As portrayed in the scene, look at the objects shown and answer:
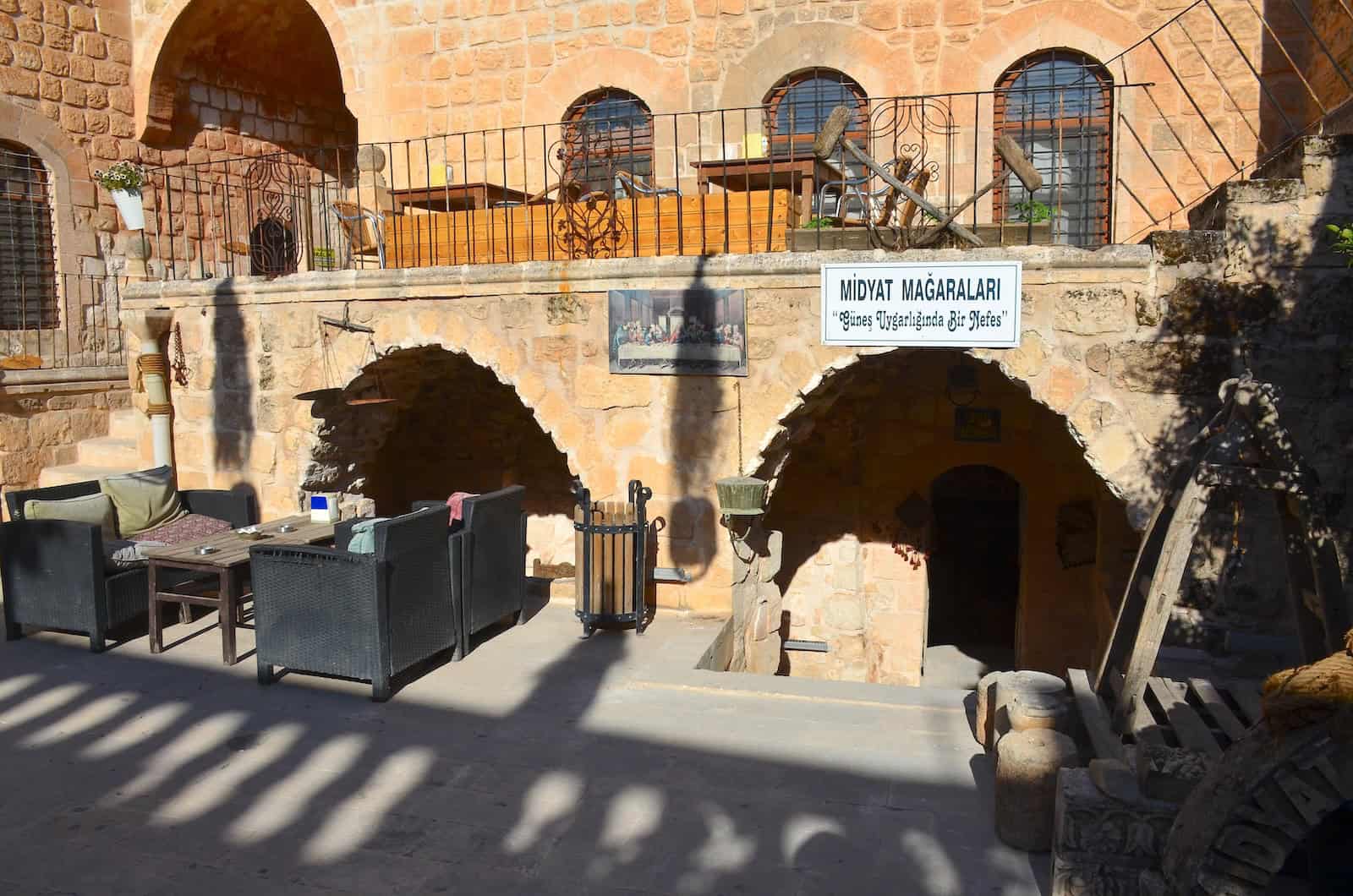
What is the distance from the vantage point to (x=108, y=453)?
29.1 feet

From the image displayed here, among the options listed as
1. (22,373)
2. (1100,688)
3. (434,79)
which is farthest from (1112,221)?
(22,373)

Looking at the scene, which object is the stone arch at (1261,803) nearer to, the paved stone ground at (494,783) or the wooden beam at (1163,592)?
the paved stone ground at (494,783)

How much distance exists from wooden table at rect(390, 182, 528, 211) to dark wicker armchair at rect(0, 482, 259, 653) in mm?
3074

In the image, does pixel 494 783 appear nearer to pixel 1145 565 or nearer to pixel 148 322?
pixel 1145 565

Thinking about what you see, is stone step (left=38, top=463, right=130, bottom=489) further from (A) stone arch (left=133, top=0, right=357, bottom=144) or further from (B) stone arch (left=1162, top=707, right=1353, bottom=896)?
(B) stone arch (left=1162, top=707, right=1353, bottom=896)

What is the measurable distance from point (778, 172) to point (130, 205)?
17.7 ft

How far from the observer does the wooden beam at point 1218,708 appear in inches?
140

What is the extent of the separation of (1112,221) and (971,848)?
529 centimetres

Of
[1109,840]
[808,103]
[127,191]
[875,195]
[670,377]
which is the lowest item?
[1109,840]

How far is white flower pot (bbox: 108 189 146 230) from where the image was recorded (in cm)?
813

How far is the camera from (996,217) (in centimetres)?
780

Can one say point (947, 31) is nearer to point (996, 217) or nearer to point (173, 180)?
point (996, 217)

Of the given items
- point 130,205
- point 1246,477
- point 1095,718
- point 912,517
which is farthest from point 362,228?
→ point 1246,477

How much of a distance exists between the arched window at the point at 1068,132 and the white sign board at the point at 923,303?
2584 millimetres
